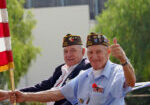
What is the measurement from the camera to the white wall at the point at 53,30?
1253 inches

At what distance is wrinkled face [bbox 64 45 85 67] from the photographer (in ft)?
12.9

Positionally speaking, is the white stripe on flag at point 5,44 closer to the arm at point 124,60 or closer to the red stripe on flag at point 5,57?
the red stripe on flag at point 5,57

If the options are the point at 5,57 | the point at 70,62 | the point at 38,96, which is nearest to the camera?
the point at 38,96

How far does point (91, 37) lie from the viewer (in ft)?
10.0

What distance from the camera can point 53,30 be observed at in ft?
108

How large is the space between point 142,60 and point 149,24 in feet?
8.25

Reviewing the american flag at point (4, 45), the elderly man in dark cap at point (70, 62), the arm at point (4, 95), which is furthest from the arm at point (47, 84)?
the american flag at point (4, 45)

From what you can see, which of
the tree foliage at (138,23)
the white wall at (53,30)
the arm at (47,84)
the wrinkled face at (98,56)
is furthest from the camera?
the white wall at (53,30)

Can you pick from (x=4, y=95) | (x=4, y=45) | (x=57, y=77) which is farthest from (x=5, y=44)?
(x=57, y=77)

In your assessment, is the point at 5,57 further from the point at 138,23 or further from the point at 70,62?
the point at 138,23

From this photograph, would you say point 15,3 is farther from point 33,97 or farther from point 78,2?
point 78,2

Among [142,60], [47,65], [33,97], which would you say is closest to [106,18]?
[142,60]

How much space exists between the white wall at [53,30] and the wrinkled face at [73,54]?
27467 millimetres

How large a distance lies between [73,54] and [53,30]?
29046 millimetres
